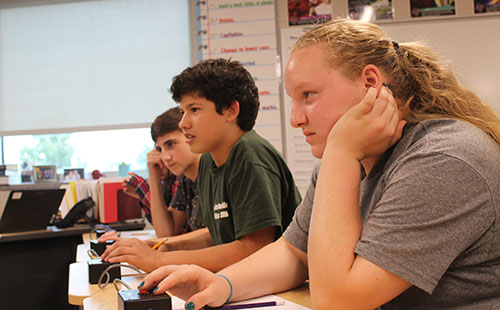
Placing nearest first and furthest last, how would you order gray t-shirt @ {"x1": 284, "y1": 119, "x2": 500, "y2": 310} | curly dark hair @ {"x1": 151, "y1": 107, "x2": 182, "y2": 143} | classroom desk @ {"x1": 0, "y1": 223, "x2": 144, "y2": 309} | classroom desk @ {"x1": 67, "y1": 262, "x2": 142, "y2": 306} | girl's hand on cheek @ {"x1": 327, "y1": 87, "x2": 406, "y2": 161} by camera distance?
gray t-shirt @ {"x1": 284, "y1": 119, "x2": 500, "y2": 310}, girl's hand on cheek @ {"x1": 327, "y1": 87, "x2": 406, "y2": 161}, classroom desk @ {"x1": 67, "y1": 262, "x2": 142, "y2": 306}, curly dark hair @ {"x1": 151, "y1": 107, "x2": 182, "y2": 143}, classroom desk @ {"x1": 0, "y1": 223, "x2": 144, "y2": 309}

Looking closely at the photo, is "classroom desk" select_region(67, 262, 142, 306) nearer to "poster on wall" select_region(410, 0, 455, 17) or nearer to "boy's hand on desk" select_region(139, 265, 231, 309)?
"boy's hand on desk" select_region(139, 265, 231, 309)

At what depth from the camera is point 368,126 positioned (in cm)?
86

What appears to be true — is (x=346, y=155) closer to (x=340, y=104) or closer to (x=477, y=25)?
(x=340, y=104)

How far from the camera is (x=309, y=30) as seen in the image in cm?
103

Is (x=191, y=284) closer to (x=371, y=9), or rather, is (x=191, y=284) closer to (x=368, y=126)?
(x=368, y=126)

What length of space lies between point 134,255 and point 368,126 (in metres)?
0.81

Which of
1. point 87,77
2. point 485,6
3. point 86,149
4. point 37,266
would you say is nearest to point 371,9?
point 485,6

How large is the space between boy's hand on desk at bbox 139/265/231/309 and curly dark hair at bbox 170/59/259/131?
0.87 meters

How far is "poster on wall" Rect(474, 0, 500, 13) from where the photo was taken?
3746mm

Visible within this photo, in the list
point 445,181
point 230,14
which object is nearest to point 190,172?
point 445,181

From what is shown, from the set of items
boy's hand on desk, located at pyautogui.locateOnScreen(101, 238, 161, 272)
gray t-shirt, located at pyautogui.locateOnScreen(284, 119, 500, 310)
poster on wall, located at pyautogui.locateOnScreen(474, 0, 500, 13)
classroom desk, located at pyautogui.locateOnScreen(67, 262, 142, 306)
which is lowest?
classroom desk, located at pyautogui.locateOnScreen(67, 262, 142, 306)

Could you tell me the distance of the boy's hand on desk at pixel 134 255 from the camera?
1.35m

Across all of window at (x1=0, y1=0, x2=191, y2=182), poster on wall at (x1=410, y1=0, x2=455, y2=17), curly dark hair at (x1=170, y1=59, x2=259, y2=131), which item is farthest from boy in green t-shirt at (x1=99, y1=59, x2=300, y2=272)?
poster on wall at (x1=410, y1=0, x2=455, y2=17)

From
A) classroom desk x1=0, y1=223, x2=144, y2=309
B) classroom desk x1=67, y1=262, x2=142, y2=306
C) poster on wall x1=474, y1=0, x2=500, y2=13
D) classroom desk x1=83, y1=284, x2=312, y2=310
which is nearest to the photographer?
classroom desk x1=83, y1=284, x2=312, y2=310
